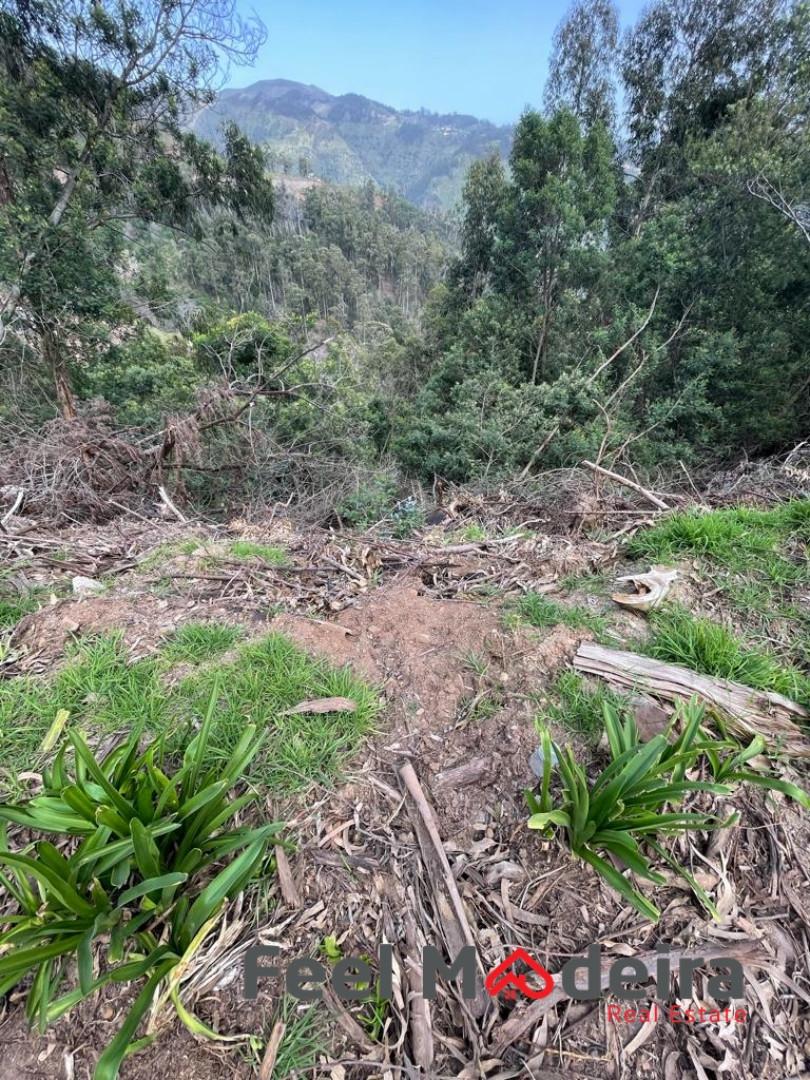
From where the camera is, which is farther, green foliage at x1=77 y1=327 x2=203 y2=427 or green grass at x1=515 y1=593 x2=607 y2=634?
green foliage at x1=77 y1=327 x2=203 y2=427

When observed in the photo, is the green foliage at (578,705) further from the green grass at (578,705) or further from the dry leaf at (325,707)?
the dry leaf at (325,707)

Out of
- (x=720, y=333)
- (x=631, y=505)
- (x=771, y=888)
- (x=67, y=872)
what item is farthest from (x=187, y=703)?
(x=720, y=333)

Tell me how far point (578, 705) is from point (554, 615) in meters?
0.51

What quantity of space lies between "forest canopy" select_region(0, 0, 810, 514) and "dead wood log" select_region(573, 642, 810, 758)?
415 centimetres

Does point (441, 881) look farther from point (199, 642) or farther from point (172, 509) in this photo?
point (172, 509)

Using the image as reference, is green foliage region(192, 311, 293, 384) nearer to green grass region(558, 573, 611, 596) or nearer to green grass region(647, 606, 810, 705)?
green grass region(558, 573, 611, 596)

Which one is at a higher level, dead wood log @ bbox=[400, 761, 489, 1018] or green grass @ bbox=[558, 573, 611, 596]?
green grass @ bbox=[558, 573, 611, 596]


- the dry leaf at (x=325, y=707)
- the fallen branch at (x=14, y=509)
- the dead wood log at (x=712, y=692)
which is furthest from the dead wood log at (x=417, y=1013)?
the fallen branch at (x=14, y=509)

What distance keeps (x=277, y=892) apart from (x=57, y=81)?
1132 cm

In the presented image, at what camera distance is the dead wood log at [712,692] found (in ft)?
5.30

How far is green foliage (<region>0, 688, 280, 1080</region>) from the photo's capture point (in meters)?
1.05

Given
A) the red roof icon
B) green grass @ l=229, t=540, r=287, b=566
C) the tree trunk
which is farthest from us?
the tree trunk

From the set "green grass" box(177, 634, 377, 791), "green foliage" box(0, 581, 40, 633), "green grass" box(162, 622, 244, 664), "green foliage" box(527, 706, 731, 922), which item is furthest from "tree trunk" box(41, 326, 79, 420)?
"green foliage" box(527, 706, 731, 922)

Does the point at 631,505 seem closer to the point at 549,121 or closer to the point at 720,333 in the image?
the point at 720,333
